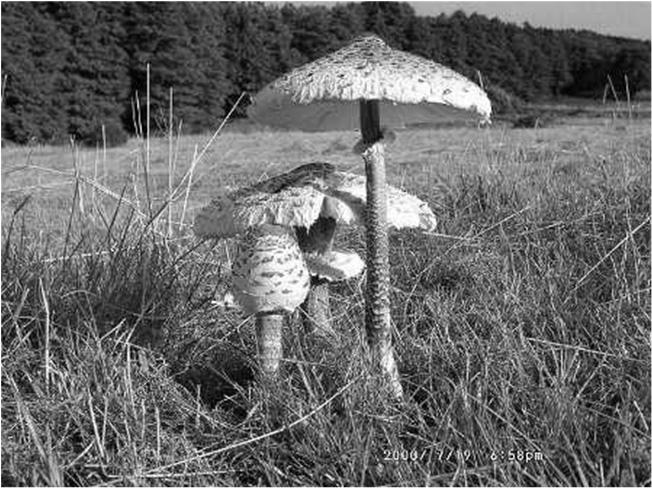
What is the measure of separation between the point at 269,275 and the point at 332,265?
324mm

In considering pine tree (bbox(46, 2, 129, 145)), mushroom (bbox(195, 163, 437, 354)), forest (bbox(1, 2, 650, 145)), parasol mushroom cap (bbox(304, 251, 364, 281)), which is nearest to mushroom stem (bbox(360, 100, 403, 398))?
mushroom (bbox(195, 163, 437, 354))

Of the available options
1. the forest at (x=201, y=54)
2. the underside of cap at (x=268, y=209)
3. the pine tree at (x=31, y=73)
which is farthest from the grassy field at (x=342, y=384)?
the pine tree at (x=31, y=73)

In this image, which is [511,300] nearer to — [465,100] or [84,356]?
[465,100]

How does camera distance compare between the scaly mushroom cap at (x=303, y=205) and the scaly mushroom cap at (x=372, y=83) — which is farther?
the scaly mushroom cap at (x=303, y=205)

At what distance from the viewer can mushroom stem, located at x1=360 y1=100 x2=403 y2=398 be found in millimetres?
1953

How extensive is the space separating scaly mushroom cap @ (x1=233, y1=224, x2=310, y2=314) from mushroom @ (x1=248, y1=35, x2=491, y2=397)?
0.19 metres

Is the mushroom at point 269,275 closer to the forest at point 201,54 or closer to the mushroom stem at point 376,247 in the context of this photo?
the mushroom stem at point 376,247

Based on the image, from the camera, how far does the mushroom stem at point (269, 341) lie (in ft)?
6.83

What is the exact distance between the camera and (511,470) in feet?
5.63

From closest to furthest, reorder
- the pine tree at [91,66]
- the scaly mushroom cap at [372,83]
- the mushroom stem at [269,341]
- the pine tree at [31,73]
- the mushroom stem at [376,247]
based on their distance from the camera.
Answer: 1. the scaly mushroom cap at [372,83]
2. the mushroom stem at [376,247]
3. the mushroom stem at [269,341]
4. the pine tree at [31,73]
5. the pine tree at [91,66]

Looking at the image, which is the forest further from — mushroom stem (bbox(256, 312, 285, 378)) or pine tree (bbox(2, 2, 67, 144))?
mushroom stem (bbox(256, 312, 285, 378))

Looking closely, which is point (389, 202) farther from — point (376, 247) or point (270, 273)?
point (270, 273)

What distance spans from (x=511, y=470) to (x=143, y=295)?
3.96 ft
